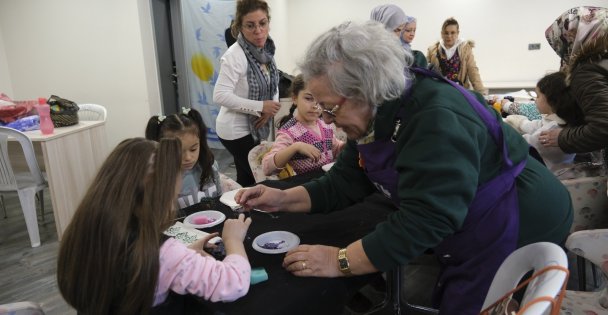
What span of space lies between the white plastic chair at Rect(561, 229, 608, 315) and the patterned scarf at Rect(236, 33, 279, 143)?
5.85 ft

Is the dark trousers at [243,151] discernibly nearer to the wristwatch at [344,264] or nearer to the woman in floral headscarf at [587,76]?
the wristwatch at [344,264]

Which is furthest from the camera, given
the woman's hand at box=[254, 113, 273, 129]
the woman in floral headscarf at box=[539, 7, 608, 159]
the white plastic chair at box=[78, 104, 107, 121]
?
the white plastic chair at box=[78, 104, 107, 121]

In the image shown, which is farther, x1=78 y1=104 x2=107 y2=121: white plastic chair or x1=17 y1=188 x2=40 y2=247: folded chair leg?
x1=78 y1=104 x2=107 y2=121: white plastic chair

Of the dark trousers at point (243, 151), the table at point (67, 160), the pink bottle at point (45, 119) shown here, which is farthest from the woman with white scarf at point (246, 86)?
the pink bottle at point (45, 119)

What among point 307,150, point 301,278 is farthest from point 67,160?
point 301,278

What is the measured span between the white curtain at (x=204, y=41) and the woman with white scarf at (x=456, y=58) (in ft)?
8.57

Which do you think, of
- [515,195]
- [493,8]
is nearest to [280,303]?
Result: [515,195]

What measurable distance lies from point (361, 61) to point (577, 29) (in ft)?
5.25

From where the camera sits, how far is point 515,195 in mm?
1042

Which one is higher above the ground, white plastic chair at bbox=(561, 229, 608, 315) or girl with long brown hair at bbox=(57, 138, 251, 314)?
girl with long brown hair at bbox=(57, 138, 251, 314)

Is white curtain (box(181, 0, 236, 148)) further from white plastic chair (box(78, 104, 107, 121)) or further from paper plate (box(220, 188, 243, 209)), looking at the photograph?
paper plate (box(220, 188, 243, 209))

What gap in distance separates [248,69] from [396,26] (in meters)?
1.17

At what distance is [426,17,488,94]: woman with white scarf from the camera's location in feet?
14.8

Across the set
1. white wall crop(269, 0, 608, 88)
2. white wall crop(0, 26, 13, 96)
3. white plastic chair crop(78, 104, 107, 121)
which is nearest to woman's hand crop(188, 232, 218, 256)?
white plastic chair crop(78, 104, 107, 121)
